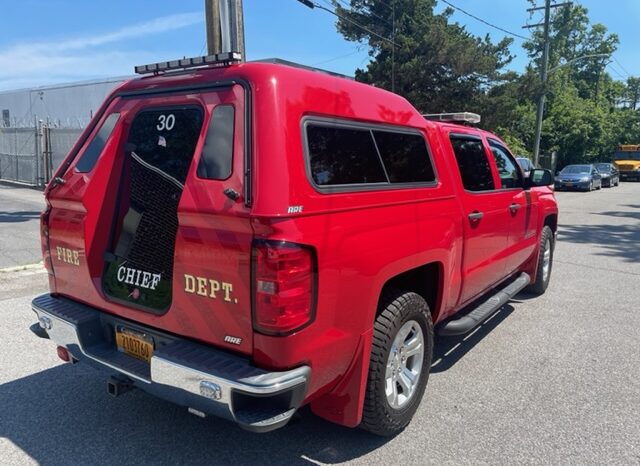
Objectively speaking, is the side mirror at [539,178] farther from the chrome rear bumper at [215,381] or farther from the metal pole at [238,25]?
the metal pole at [238,25]

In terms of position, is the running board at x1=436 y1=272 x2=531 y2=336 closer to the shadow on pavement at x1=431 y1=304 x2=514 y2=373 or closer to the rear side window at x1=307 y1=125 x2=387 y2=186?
the shadow on pavement at x1=431 y1=304 x2=514 y2=373

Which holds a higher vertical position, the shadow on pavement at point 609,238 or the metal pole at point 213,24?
the metal pole at point 213,24

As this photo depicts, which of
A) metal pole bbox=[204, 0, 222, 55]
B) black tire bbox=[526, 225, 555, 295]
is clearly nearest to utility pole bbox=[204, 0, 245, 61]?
metal pole bbox=[204, 0, 222, 55]

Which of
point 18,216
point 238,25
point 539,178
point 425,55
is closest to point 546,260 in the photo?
point 539,178

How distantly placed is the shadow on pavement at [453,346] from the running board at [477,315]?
1.04ft

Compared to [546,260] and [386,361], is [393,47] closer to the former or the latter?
[546,260]

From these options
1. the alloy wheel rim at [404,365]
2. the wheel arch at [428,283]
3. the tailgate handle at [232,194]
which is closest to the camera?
the tailgate handle at [232,194]

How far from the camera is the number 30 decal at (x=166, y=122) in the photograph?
10.1 feet

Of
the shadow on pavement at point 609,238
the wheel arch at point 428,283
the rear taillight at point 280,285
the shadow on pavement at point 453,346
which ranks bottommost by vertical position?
the shadow on pavement at point 453,346

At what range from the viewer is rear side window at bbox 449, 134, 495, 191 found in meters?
4.20

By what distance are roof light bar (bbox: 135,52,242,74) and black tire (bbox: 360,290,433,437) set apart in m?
1.62

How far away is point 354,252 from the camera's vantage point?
8.91ft

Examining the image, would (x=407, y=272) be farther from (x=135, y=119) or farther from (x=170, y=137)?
(x=135, y=119)

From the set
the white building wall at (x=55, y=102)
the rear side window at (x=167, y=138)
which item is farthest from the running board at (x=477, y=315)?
the white building wall at (x=55, y=102)
